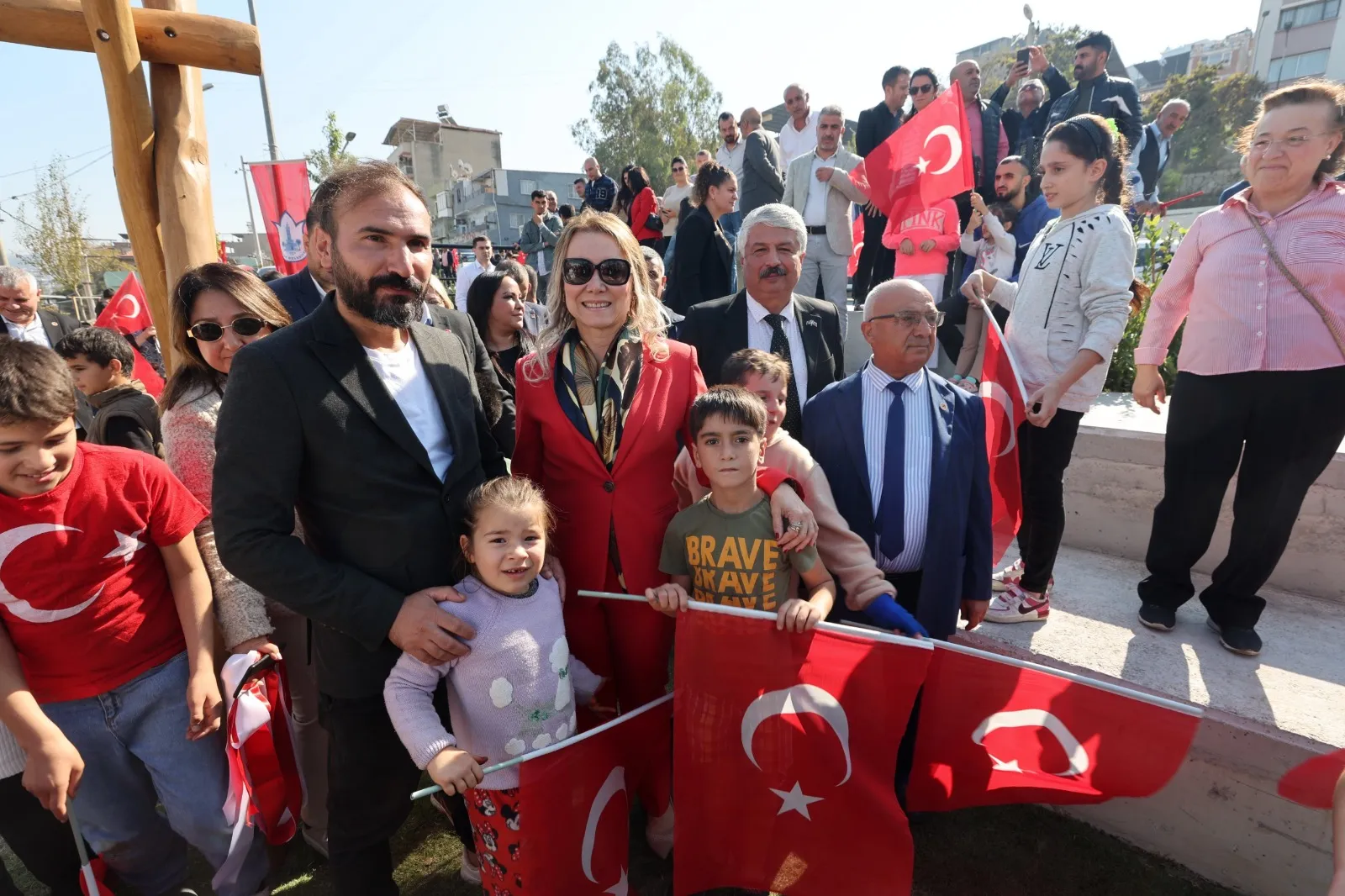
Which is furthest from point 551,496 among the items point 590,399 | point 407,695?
point 407,695

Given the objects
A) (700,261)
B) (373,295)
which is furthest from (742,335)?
(700,261)

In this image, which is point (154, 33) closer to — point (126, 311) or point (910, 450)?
point (910, 450)

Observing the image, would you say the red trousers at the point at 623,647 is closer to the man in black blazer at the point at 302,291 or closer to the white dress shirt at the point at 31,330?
the man in black blazer at the point at 302,291

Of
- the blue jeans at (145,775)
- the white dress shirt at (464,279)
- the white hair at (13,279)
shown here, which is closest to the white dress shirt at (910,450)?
the blue jeans at (145,775)

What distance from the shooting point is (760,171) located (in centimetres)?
736

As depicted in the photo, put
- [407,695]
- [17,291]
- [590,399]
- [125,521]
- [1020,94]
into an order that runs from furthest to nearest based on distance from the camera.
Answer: [1020,94]
[17,291]
[590,399]
[125,521]
[407,695]

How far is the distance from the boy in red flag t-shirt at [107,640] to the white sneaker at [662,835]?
56.2 inches

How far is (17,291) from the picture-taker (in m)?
5.43

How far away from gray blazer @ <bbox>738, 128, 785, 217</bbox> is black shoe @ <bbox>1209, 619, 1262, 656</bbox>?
558cm

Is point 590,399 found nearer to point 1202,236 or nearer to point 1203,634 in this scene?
point 1202,236

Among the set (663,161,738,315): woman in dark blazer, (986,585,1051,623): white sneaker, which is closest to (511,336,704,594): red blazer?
(986,585,1051,623): white sneaker

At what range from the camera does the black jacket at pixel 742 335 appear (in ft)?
11.0

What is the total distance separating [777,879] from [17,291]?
23.0ft

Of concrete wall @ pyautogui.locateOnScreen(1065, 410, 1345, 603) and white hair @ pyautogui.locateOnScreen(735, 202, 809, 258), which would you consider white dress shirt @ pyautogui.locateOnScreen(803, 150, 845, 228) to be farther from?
white hair @ pyautogui.locateOnScreen(735, 202, 809, 258)
